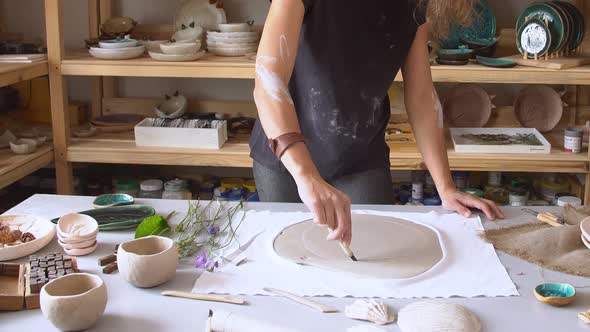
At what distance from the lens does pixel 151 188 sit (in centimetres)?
302

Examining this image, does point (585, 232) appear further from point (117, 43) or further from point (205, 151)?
point (117, 43)

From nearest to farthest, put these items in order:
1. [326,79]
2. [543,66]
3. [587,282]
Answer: [587,282]
[326,79]
[543,66]

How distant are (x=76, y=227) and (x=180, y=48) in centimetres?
142

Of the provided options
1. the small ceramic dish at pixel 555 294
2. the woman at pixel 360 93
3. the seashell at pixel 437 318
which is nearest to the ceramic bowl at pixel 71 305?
the seashell at pixel 437 318

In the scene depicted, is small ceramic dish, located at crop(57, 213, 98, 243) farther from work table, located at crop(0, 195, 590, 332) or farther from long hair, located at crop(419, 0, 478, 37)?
long hair, located at crop(419, 0, 478, 37)

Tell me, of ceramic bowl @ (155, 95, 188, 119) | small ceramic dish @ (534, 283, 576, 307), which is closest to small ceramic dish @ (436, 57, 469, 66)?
ceramic bowl @ (155, 95, 188, 119)

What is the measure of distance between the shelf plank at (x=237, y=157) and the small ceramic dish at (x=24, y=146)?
0.14 m

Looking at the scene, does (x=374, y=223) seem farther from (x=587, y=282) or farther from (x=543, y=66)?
(x=543, y=66)

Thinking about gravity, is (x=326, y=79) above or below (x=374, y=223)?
above

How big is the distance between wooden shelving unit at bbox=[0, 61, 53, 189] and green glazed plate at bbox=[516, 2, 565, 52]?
1.87m

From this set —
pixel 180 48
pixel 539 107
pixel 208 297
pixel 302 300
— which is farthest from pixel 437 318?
pixel 539 107

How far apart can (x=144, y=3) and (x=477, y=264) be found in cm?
231

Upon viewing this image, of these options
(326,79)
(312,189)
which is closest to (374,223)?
(312,189)

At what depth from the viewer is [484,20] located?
9.66 feet
